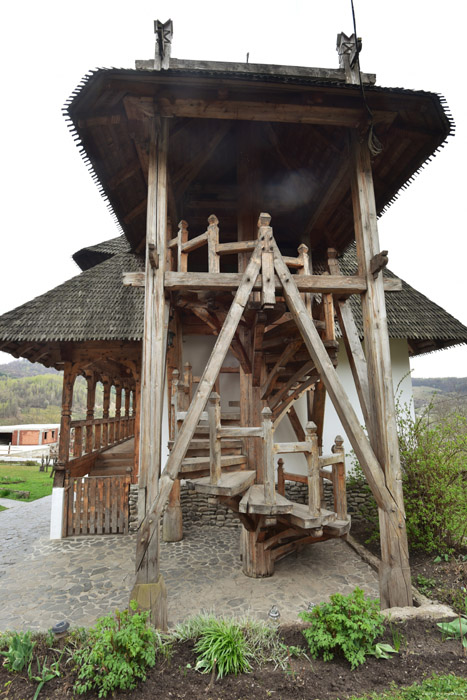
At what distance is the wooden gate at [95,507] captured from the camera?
652 centimetres

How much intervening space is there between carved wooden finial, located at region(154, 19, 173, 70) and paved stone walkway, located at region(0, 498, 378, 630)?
20.8ft

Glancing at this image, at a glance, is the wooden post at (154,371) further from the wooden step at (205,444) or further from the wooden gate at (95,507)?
the wooden gate at (95,507)

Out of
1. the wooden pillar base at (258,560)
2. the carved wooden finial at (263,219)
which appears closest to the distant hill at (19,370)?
the wooden pillar base at (258,560)

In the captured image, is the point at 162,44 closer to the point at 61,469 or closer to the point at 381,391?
the point at 381,391

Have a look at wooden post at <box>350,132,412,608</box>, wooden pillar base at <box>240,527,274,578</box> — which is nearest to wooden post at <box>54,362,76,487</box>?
wooden pillar base at <box>240,527,274,578</box>

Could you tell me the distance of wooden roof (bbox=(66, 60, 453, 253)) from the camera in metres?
3.85

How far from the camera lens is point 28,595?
4250 millimetres

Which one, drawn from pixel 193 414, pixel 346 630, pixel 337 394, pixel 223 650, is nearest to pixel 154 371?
pixel 193 414

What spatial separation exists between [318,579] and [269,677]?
2.09 m

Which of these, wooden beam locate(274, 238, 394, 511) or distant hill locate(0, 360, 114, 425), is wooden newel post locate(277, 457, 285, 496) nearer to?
wooden beam locate(274, 238, 394, 511)

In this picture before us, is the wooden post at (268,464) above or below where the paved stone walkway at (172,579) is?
above

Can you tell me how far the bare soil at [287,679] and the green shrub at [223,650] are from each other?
2.5 inches

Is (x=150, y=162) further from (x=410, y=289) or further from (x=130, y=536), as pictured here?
(x=410, y=289)

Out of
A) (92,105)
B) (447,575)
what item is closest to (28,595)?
(447,575)
